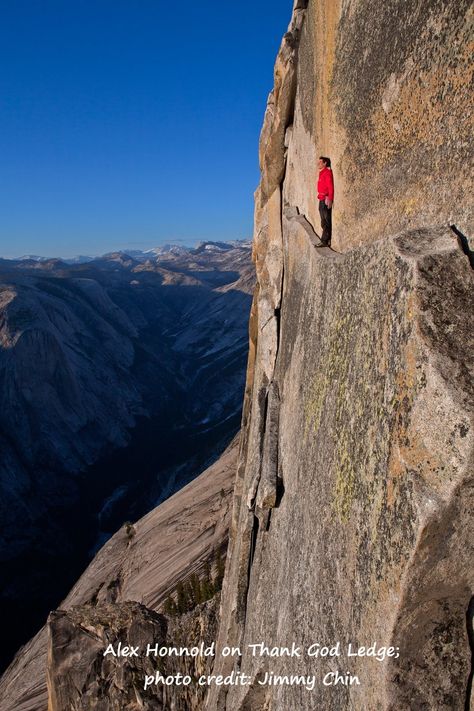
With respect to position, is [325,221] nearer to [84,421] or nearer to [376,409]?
[376,409]

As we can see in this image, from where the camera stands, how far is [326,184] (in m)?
9.16

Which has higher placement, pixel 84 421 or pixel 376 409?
pixel 376 409

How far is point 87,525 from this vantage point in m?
60.8

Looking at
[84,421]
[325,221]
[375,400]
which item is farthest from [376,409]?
[84,421]

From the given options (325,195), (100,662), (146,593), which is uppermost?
(325,195)

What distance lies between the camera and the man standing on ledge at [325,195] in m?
9.15

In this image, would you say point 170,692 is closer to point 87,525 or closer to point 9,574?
point 9,574

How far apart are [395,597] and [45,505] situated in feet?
216

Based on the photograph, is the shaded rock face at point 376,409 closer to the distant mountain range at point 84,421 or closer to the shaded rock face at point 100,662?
the shaded rock face at point 100,662

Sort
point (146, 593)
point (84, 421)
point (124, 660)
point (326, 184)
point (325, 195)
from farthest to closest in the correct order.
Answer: point (84, 421) < point (146, 593) < point (124, 660) < point (325, 195) < point (326, 184)

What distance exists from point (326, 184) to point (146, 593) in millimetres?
21729

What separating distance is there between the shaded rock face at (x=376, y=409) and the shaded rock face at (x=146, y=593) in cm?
573

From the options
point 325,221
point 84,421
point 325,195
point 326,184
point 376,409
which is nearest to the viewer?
point 376,409

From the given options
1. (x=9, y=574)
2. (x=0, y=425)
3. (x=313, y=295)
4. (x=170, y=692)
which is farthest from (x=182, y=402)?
(x=313, y=295)
